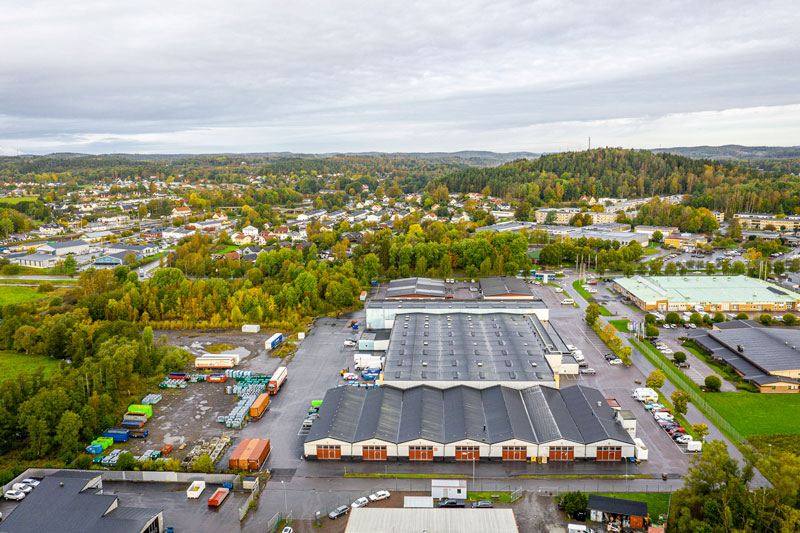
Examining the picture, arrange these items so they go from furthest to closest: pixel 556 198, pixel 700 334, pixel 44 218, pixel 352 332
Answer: pixel 556 198 → pixel 44 218 → pixel 352 332 → pixel 700 334

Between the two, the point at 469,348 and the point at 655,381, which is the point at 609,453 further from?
the point at 469,348

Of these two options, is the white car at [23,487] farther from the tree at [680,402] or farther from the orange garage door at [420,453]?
the tree at [680,402]

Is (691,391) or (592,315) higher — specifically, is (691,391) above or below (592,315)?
below

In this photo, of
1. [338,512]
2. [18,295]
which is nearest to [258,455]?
[338,512]

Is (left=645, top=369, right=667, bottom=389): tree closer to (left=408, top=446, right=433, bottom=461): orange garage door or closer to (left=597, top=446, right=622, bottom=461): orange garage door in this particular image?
(left=597, top=446, right=622, bottom=461): orange garage door

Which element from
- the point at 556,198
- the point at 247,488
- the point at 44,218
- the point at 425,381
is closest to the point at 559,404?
the point at 425,381

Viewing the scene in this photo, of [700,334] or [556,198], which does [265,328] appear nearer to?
[700,334]

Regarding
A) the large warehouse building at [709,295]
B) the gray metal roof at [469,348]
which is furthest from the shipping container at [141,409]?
the large warehouse building at [709,295]
